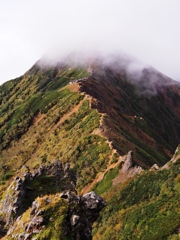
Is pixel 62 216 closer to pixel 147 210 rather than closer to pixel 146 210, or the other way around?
pixel 147 210

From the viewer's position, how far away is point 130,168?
8225 centimetres

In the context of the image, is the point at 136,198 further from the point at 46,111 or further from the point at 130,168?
the point at 46,111

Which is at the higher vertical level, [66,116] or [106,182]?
[66,116]

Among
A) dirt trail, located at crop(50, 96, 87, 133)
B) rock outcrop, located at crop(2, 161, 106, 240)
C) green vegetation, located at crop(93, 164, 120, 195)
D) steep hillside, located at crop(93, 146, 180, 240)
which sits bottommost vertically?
green vegetation, located at crop(93, 164, 120, 195)

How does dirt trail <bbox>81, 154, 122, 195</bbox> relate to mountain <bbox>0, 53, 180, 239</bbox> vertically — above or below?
below

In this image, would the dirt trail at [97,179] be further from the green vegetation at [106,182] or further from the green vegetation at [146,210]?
the green vegetation at [146,210]

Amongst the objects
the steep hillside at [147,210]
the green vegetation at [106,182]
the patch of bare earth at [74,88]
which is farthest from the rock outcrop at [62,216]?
the patch of bare earth at [74,88]

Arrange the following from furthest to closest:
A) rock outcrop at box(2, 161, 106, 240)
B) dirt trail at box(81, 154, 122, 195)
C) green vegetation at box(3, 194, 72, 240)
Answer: dirt trail at box(81, 154, 122, 195) < rock outcrop at box(2, 161, 106, 240) < green vegetation at box(3, 194, 72, 240)

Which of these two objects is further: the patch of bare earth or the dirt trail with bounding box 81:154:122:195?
the patch of bare earth

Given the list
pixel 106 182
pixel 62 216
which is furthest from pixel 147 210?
pixel 106 182

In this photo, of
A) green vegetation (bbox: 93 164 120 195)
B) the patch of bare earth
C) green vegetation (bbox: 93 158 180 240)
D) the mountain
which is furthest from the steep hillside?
the patch of bare earth

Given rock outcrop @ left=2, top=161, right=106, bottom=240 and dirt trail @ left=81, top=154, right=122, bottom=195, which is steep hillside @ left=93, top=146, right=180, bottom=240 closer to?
rock outcrop @ left=2, top=161, right=106, bottom=240

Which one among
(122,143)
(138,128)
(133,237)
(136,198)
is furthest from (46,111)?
(133,237)

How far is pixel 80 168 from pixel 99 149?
792 centimetres
